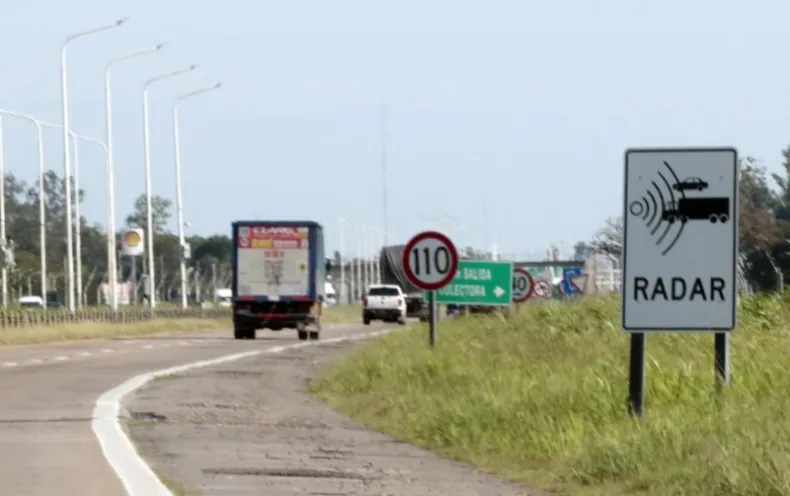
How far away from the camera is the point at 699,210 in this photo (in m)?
14.2

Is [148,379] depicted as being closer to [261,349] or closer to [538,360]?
[538,360]

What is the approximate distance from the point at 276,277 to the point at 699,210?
41.6m

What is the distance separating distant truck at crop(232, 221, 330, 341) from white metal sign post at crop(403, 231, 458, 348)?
102ft

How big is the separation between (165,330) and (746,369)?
57.4 metres

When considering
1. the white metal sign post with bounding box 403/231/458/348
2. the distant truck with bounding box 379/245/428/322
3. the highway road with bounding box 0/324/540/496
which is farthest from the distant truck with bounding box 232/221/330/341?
the white metal sign post with bounding box 403/231/458/348

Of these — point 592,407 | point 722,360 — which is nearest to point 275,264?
point 592,407

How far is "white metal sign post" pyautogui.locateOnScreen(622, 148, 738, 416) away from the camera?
46.2 ft

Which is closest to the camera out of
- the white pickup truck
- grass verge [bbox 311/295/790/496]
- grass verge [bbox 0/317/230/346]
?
grass verge [bbox 311/295/790/496]

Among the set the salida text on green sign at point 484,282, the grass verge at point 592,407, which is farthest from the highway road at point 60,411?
the salida text on green sign at point 484,282

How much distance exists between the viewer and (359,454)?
1508 cm

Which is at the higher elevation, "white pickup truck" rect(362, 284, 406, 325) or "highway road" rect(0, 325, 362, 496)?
"highway road" rect(0, 325, 362, 496)

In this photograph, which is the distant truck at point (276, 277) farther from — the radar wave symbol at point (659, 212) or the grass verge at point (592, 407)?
the radar wave symbol at point (659, 212)

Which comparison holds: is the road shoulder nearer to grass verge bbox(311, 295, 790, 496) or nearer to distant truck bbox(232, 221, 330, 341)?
grass verge bbox(311, 295, 790, 496)

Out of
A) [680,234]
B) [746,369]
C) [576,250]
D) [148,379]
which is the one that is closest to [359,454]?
[680,234]
